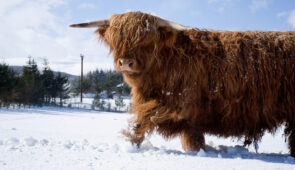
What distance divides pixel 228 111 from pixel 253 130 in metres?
0.46

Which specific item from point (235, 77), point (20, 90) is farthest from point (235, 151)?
point (20, 90)

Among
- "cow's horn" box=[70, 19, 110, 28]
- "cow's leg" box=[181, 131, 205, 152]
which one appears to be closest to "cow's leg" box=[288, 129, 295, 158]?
"cow's leg" box=[181, 131, 205, 152]

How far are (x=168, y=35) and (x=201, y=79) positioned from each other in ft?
2.20

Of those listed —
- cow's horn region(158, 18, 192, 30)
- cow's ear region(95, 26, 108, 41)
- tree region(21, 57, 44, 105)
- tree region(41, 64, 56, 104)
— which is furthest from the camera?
tree region(41, 64, 56, 104)

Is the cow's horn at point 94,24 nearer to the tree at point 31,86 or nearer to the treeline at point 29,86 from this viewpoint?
the treeline at point 29,86

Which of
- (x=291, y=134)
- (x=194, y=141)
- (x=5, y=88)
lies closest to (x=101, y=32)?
(x=194, y=141)

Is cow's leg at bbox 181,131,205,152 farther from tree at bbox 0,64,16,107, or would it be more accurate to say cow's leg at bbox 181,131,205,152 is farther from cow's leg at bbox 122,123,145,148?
tree at bbox 0,64,16,107

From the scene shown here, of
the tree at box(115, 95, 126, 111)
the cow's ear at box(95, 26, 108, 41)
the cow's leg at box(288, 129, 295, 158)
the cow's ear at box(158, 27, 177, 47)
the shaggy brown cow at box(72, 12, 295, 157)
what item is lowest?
the tree at box(115, 95, 126, 111)

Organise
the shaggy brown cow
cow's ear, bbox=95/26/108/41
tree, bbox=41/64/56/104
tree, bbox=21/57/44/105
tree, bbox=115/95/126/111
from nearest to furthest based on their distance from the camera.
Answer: the shaggy brown cow → cow's ear, bbox=95/26/108/41 → tree, bbox=21/57/44/105 → tree, bbox=115/95/126/111 → tree, bbox=41/64/56/104

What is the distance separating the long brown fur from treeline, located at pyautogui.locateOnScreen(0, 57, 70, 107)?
19.3 m

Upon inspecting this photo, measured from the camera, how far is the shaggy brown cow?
2367mm

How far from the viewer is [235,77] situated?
237 centimetres

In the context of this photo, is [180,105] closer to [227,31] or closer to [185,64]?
[185,64]

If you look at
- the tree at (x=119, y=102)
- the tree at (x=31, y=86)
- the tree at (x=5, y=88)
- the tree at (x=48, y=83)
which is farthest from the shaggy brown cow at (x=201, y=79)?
the tree at (x=48, y=83)
